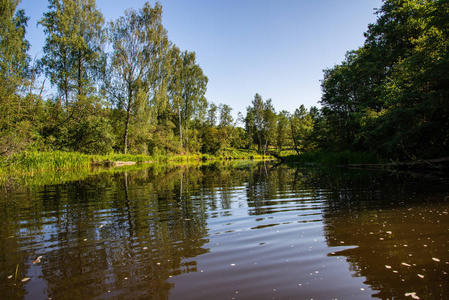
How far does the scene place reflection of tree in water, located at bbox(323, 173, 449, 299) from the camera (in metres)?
2.68

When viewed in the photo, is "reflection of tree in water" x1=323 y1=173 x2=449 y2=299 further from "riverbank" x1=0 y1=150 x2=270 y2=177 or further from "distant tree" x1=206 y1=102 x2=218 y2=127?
"distant tree" x1=206 y1=102 x2=218 y2=127

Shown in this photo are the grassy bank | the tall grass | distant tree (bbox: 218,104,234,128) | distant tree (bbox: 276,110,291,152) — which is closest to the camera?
the tall grass

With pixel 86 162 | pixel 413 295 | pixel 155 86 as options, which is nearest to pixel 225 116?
pixel 155 86

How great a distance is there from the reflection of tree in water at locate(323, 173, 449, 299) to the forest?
10074 mm

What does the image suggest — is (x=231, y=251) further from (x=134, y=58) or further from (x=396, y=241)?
(x=134, y=58)

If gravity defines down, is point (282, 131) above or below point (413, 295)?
above

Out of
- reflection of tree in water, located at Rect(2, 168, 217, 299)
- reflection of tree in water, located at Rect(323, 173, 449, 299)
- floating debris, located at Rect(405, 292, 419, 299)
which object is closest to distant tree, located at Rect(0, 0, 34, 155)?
reflection of tree in water, located at Rect(2, 168, 217, 299)

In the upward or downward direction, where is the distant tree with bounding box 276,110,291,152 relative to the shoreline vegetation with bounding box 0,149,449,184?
upward

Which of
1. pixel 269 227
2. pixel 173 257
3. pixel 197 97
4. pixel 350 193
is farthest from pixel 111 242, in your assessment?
pixel 197 97

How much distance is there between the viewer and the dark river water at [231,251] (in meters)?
2.69

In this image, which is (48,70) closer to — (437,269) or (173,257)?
(173,257)

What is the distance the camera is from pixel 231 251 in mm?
3734

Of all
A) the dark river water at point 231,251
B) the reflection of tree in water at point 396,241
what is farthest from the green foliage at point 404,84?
the dark river water at point 231,251

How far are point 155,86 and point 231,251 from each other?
117 feet
